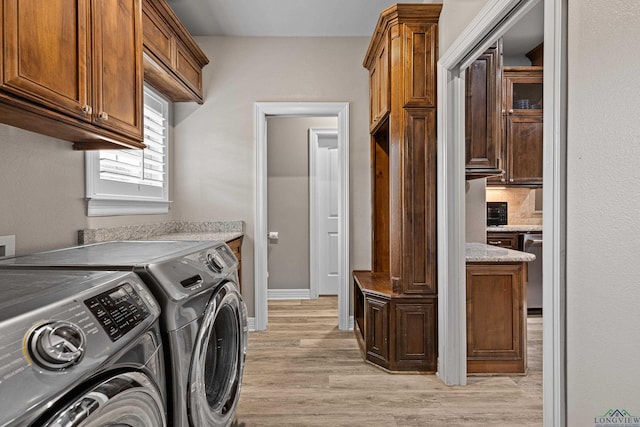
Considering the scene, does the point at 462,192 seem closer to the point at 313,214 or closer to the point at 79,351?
the point at 79,351

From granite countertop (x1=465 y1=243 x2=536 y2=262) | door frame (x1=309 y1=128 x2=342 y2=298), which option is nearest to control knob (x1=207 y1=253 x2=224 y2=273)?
granite countertop (x1=465 y1=243 x2=536 y2=262)

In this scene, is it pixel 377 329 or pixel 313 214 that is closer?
pixel 377 329

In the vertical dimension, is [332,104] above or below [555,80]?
above

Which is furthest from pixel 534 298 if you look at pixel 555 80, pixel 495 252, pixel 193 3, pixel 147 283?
pixel 193 3

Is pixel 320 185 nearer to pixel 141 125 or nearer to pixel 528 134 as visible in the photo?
pixel 528 134

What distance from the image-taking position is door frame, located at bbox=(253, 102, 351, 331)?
363 cm

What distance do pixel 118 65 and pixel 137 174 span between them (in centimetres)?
123

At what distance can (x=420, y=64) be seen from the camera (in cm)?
263

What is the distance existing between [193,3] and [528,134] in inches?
141

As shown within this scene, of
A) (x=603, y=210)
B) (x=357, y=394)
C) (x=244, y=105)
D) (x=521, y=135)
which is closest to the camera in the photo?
(x=603, y=210)

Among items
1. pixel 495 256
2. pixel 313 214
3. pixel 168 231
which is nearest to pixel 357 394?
pixel 495 256

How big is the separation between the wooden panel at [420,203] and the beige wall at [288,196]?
7.82 ft

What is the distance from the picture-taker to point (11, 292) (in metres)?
0.91

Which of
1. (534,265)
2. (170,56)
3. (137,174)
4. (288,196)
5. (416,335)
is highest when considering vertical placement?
(170,56)
